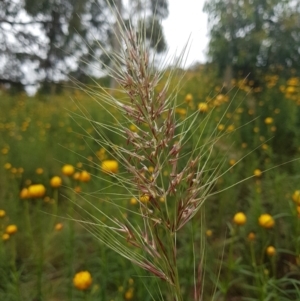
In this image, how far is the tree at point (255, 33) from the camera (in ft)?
14.1

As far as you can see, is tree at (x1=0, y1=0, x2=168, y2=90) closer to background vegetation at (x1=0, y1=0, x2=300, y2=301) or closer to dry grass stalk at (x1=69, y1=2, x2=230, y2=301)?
background vegetation at (x1=0, y1=0, x2=300, y2=301)

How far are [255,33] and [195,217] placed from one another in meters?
3.22

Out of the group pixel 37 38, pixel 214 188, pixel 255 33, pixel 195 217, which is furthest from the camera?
pixel 37 38

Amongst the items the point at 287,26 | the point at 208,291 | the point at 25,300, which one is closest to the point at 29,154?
the point at 25,300

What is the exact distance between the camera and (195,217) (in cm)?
171

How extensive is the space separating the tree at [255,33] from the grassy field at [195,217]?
1.66ft

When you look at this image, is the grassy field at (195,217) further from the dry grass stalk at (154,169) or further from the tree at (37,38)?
the tree at (37,38)

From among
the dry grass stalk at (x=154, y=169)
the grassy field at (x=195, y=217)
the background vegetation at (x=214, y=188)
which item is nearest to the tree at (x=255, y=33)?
the background vegetation at (x=214, y=188)

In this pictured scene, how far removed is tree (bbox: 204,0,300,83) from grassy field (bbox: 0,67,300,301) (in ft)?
1.66

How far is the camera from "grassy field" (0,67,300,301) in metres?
1.34

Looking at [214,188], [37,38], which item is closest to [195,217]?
[214,188]

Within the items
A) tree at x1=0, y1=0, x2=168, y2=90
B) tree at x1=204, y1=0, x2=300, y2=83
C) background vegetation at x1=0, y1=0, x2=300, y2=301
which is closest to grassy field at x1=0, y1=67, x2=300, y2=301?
background vegetation at x1=0, y1=0, x2=300, y2=301

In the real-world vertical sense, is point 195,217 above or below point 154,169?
below

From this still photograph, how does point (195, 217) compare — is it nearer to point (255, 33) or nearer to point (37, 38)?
point (255, 33)
